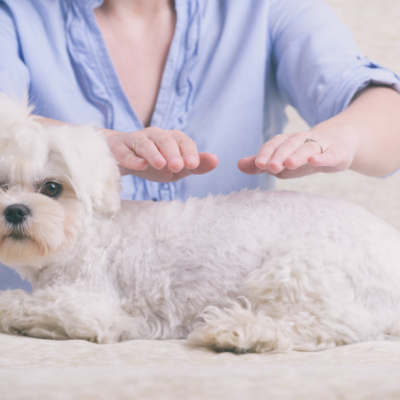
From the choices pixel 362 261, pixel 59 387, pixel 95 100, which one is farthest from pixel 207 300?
pixel 95 100

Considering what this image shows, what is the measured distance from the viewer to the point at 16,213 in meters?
0.79

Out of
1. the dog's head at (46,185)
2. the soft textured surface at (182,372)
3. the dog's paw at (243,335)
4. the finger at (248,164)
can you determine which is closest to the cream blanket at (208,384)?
the soft textured surface at (182,372)

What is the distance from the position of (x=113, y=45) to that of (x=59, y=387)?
131 centimetres

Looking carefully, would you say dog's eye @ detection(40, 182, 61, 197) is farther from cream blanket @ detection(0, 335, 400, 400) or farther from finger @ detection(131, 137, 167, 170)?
cream blanket @ detection(0, 335, 400, 400)

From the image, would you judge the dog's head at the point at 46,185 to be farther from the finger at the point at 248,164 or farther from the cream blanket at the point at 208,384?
the cream blanket at the point at 208,384

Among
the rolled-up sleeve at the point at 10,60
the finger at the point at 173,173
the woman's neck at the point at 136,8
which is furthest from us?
the woman's neck at the point at 136,8

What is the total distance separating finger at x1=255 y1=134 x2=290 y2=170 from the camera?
0.82 meters

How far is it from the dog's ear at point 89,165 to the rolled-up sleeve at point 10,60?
443 mm

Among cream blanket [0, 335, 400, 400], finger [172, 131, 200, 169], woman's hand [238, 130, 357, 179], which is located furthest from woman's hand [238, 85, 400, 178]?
cream blanket [0, 335, 400, 400]

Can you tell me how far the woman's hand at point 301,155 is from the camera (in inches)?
32.0

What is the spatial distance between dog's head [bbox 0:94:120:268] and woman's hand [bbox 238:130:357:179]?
11.9 inches

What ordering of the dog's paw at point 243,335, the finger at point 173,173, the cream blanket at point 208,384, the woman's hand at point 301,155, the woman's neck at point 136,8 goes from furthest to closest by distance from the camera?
the woman's neck at point 136,8 < the finger at point 173,173 < the woman's hand at point 301,155 < the dog's paw at point 243,335 < the cream blanket at point 208,384

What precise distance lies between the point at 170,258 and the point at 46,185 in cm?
29

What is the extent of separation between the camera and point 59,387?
1.22 ft
